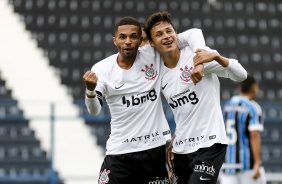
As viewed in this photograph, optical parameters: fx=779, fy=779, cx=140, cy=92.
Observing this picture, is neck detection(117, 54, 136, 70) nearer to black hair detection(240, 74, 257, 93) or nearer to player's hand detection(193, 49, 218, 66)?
player's hand detection(193, 49, 218, 66)

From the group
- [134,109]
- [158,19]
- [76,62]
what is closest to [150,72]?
[134,109]

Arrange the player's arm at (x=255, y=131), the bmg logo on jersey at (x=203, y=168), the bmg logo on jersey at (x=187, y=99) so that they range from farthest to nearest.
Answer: the player's arm at (x=255, y=131)
the bmg logo on jersey at (x=187, y=99)
the bmg logo on jersey at (x=203, y=168)

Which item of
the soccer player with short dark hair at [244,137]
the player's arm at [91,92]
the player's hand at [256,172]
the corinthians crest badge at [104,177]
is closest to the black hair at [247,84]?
the soccer player with short dark hair at [244,137]

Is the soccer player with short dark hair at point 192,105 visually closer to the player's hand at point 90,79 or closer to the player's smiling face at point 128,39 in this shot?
the player's smiling face at point 128,39

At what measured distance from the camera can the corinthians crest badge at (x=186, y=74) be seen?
5879 mm

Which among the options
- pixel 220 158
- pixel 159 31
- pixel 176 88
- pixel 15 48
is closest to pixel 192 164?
pixel 220 158

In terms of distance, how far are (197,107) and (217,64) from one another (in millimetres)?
356

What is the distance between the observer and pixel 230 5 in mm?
14328

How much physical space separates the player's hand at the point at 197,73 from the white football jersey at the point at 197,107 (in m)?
0.26

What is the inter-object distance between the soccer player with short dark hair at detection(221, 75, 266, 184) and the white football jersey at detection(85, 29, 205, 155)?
3.36m

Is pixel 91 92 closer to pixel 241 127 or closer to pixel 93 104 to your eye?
pixel 93 104

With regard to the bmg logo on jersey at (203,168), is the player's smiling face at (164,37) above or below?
above

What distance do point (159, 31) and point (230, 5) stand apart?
8638 millimetres

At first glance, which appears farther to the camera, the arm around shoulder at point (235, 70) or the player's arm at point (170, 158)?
the player's arm at point (170, 158)
